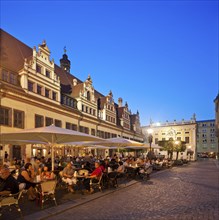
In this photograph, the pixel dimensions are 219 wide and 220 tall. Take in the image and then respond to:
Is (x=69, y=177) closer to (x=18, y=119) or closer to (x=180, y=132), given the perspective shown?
(x=18, y=119)

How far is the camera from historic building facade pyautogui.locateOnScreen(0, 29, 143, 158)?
85.0 ft

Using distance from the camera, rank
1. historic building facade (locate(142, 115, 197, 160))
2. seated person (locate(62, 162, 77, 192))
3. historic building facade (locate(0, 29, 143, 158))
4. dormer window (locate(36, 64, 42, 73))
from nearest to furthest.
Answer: seated person (locate(62, 162, 77, 192)) < historic building facade (locate(0, 29, 143, 158)) < dormer window (locate(36, 64, 42, 73)) < historic building facade (locate(142, 115, 197, 160))

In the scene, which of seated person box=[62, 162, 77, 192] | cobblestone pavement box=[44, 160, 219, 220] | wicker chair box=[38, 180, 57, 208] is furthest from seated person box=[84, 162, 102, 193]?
wicker chair box=[38, 180, 57, 208]

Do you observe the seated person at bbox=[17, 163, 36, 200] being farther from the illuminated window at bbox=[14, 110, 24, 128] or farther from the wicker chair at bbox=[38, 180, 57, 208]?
the illuminated window at bbox=[14, 110, 24, 128]

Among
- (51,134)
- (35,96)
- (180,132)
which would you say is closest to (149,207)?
(51,134)


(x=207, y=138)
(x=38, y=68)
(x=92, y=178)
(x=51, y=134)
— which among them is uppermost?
(x=38, y=68)

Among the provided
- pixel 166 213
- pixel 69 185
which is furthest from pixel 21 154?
pixel 166 213

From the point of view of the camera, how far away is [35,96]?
29312mm

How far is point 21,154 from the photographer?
27062 millimetres

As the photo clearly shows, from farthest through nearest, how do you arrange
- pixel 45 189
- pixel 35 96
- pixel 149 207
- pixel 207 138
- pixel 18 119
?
1. pixel 207 138
2. pixel 35 96
3. pixel 18 119
4. pixel 149 207
5. pixel 45 189

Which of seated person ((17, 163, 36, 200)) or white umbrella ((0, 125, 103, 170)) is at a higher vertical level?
white umbrella ((0, 125, 103, 170))

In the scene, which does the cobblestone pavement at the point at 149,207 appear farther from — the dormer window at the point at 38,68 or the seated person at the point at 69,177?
the dormer window at the point at 38,68

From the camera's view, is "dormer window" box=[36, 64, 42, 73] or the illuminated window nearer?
the illuminated window

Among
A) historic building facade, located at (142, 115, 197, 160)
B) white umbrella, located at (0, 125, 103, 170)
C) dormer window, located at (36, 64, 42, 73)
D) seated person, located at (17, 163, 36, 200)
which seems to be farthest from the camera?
historic building facade, located at (142, 115, 197, 160)
